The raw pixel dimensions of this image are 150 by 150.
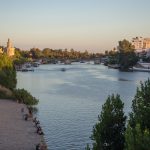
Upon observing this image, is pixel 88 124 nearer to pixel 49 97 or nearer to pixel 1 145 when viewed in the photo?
pixel 1 145

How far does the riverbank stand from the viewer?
3094 cm

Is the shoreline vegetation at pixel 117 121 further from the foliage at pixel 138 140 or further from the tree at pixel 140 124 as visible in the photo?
the foliage at pixel 138 140

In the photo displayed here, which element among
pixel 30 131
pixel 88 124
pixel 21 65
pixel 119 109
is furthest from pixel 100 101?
pixel 21 65

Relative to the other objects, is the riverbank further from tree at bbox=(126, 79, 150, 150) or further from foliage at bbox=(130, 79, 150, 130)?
tree at bbox=(126, 79, 150, 150)

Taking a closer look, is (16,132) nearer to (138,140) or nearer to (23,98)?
(138,140)

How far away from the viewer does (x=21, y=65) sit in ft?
591

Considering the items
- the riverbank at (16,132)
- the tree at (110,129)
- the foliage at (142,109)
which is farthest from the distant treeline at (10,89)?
the foliage at (142,109)

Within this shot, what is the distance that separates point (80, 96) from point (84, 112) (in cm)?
1986

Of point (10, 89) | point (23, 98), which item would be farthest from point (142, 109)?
point (10, 89)

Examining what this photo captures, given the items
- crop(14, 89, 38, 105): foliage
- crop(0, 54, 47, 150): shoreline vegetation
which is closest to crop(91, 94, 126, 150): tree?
crop(0, 54, 47, 150): shoreline vegetation

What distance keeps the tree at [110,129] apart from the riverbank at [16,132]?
376 inches

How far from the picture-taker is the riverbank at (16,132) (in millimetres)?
30941

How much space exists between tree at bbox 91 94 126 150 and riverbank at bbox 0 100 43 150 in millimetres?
9555

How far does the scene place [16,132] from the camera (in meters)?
35.0
